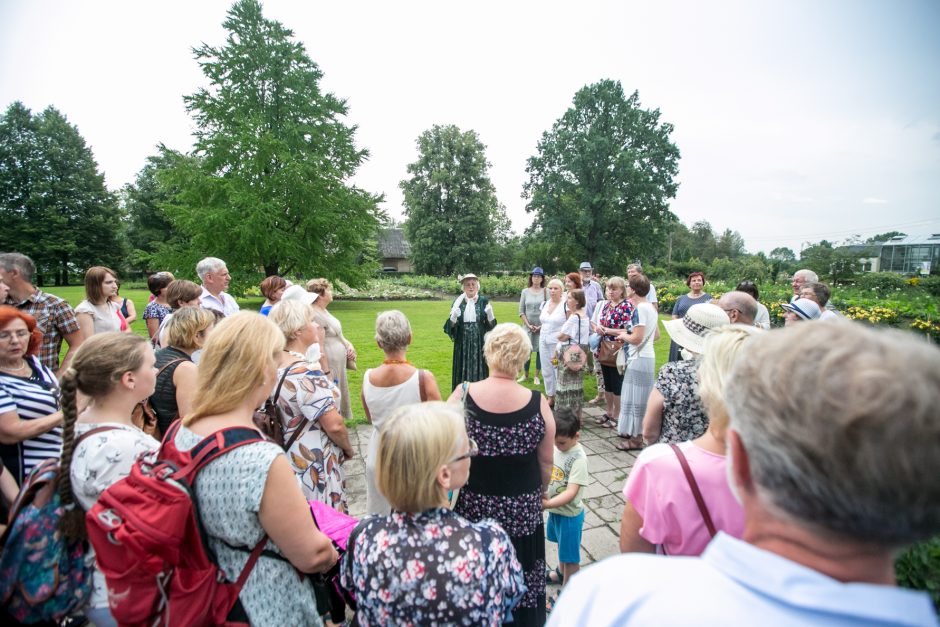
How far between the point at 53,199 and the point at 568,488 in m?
50.6

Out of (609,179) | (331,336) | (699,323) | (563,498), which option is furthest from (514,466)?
(609,179)

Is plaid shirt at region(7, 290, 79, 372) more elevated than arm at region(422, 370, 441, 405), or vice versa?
plaid shirt at region(7, 290, 79, 372)

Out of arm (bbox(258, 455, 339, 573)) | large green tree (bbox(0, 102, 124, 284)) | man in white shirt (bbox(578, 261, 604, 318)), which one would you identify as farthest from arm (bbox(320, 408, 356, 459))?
large green tree (bbox(0, 102, 124, 284))

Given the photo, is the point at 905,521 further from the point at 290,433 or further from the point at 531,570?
the point at 290,433

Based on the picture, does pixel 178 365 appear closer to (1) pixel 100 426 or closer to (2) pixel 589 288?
(1) pixel 100 426

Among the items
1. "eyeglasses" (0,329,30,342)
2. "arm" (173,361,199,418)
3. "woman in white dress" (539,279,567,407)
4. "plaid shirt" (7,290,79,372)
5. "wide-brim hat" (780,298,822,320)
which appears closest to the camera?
"eyeglasses" (0,329,30,342)

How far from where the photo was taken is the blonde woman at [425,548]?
1.43m

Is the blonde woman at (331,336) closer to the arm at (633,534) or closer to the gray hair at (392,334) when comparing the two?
the gray hair at (392,334)

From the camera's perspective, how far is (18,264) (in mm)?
3844

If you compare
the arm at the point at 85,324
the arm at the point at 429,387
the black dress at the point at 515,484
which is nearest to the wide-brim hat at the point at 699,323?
the black dress at the point at 515,484

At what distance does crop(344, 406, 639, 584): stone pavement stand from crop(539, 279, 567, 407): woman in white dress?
3.28 ft

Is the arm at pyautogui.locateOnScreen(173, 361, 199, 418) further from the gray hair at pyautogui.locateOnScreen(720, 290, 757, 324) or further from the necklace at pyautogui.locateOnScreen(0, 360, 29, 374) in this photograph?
the gray hair at pyautogui.locateOnScreen(720, 290, 757, 324)

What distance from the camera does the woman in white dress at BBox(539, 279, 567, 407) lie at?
652 centimetres

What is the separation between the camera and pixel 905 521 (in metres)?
0.63
